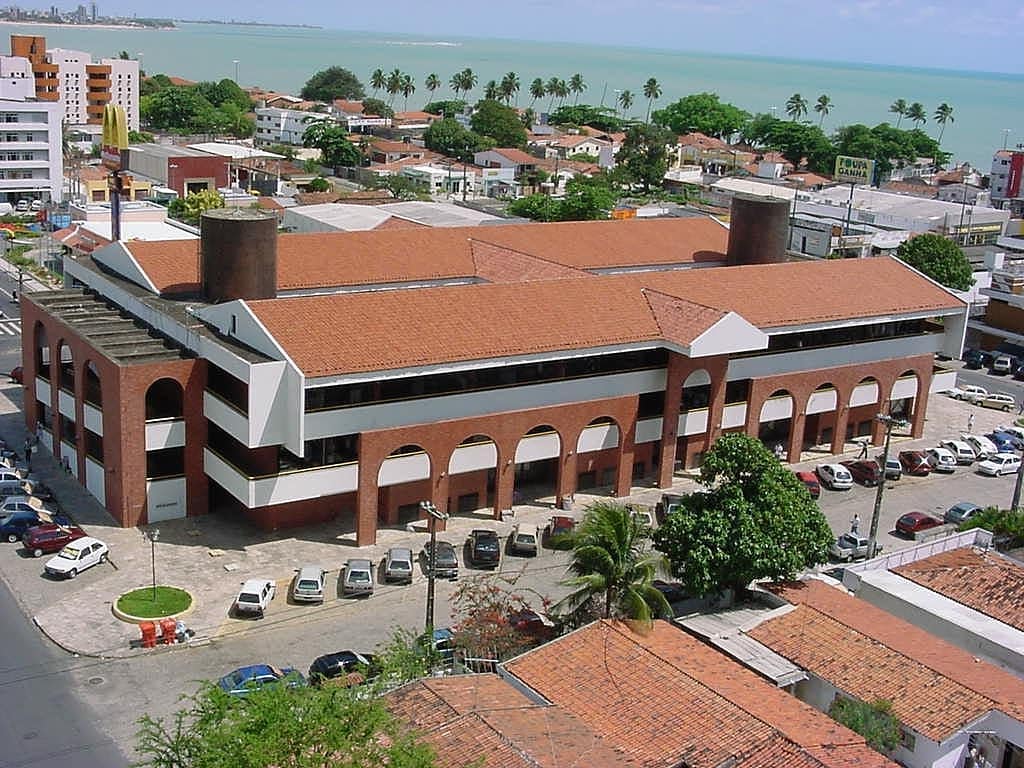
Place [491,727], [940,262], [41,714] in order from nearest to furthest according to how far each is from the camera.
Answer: [491,727] < [41,714] < [940,262]

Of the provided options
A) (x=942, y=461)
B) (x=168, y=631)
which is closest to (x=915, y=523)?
(x=942, y=461)

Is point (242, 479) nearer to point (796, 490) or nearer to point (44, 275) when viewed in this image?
point (796, 490)

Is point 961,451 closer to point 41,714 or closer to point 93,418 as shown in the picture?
point 93,418

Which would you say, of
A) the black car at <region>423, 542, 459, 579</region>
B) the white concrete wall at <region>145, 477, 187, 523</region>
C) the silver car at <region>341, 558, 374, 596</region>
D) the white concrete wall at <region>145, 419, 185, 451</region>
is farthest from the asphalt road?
the black car at <region>423, 542, 459, 579</region>

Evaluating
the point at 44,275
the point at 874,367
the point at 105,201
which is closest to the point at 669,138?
the point at 105,201

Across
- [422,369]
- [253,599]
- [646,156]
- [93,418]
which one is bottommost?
[253,599]

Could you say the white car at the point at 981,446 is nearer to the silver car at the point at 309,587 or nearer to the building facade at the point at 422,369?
the building facade at the point at 422,369

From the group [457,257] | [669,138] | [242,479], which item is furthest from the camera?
[669,138]

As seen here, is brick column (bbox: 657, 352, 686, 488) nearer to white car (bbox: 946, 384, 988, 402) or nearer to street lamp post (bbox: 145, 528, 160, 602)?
street lamp post (bbox: 145, 528, 160, 602)
